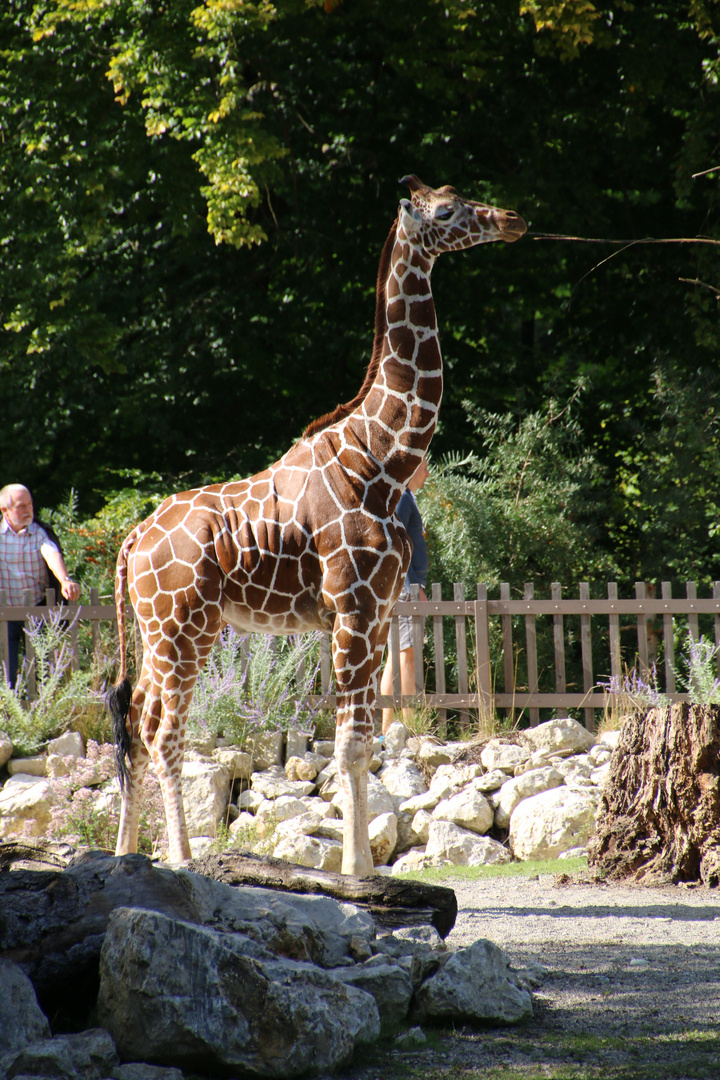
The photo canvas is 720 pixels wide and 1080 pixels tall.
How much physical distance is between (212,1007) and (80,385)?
12174 mm

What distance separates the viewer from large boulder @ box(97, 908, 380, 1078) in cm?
272

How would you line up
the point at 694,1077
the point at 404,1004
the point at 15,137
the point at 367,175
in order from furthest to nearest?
the point at 367,175, the point at 15,137, the point at 404,1004, the point at 694,1077

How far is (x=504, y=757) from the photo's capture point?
7375mm

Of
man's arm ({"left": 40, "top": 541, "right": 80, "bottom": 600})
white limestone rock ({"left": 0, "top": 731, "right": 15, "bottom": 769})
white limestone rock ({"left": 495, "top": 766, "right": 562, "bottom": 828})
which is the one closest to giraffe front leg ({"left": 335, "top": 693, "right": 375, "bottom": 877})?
white limestone rock ({"left": 495, "top": 766, "right": 562, "bottom": 828})

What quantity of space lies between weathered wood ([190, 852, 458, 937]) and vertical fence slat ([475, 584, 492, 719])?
4487mm

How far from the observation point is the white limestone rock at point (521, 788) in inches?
266

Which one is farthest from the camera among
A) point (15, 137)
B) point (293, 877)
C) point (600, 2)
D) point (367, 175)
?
point (367, 175)

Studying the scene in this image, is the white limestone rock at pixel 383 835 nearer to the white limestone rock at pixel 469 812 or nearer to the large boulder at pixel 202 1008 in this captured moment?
the white limestone rock at pixel 469 812

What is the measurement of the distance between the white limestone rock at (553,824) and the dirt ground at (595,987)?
0.92 m

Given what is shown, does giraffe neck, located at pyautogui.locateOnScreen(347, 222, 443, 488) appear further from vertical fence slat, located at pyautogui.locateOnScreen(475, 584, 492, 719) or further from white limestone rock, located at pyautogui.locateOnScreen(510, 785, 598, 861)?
vertical fence slat, located at pyautogui.locateOnScreen(475, 584, 492, 719)

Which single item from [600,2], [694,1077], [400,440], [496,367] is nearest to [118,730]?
[400,440]

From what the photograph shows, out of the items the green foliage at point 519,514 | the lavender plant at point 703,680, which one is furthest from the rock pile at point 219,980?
the green foliage at point 519,514

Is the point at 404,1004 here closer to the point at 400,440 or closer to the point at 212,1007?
the point at 212,1007

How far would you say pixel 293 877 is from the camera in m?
3.98
